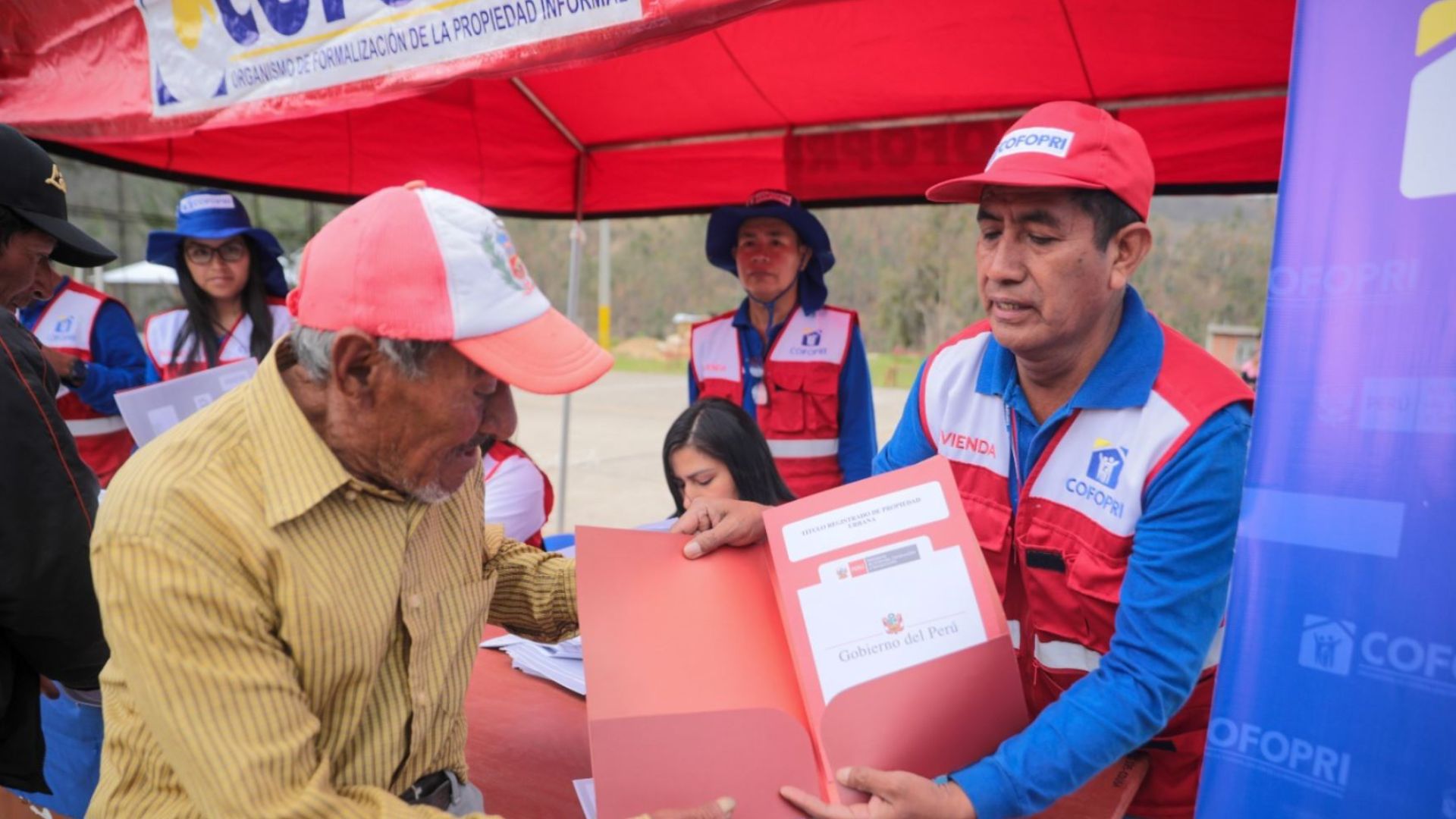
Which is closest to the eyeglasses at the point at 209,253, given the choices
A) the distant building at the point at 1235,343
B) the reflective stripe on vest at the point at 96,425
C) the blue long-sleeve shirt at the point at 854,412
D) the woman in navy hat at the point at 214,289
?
the woman in navy hat at the point at 214,289

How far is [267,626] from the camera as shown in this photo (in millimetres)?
1076

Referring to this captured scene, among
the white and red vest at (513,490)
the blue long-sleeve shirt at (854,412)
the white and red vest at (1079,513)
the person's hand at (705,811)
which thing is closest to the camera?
the person's hand at (705,811)

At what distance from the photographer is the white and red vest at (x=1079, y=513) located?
1.41 metres

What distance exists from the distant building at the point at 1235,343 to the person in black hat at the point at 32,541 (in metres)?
14.2

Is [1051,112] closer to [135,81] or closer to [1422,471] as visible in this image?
[1422,471]

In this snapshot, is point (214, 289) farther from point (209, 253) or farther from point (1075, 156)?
point (1075, 156)

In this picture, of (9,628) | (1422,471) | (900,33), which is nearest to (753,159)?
(900,33)

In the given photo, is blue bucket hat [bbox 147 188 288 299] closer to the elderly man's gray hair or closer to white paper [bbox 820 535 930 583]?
the elderly man's gray hair

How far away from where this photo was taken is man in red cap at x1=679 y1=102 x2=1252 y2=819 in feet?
4.20

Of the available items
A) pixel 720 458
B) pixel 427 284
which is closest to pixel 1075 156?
pixel 427 284

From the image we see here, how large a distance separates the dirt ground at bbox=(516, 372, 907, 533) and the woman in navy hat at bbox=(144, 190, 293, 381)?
1.93m

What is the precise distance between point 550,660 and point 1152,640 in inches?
→ 51.8

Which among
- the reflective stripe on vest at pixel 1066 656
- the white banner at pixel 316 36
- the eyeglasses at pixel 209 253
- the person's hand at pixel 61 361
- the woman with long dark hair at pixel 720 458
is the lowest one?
the reflective stripe on vest at pixel 1066 656

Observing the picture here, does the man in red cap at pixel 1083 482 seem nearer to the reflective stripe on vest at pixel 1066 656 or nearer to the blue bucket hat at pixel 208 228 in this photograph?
the reflective stripe on vest at pixel 1066 656
